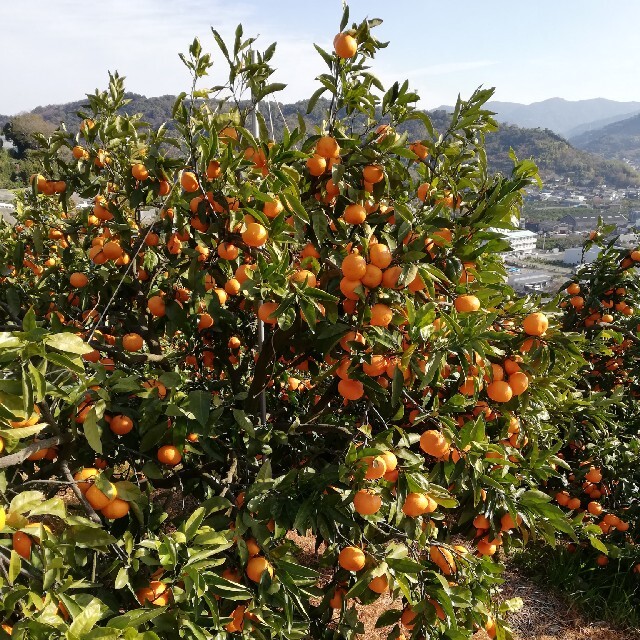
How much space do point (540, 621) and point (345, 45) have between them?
12.5 feet

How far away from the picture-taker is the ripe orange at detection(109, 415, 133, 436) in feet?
5.50

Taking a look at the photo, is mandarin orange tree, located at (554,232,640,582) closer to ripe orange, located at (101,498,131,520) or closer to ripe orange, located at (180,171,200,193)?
ripe orange, located at (180,171,200,193)

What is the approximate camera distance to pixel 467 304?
1.66 meters

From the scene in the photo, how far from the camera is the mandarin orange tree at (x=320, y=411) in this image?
1420mm

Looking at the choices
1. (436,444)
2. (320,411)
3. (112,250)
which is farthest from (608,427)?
(112,250)

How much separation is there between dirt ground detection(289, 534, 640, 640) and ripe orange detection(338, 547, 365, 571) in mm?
1845

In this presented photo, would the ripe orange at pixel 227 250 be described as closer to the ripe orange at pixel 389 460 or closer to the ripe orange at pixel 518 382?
the ripe orange at pixel 389 460

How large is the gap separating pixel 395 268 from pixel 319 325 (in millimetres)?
328

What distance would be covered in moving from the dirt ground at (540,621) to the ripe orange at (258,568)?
193cm

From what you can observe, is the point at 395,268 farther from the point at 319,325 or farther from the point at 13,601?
the point at 13,601

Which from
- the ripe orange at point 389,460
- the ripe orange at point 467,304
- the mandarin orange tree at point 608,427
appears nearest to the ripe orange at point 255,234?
the ripe orange at point 467,304

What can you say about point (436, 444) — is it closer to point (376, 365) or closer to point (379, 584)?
point (376, 365)

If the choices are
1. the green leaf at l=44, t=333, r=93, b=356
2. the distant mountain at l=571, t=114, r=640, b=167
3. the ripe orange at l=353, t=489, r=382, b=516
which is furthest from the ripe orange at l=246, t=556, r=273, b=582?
the distant mountain at l=571, t=114, r=640, b=167

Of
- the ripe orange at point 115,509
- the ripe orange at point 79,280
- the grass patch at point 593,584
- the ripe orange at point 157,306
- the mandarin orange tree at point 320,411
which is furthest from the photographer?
the grass patch at point 593,584
